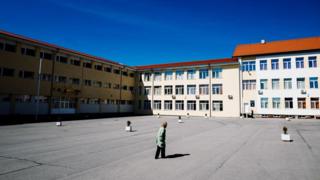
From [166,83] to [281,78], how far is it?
2049cm

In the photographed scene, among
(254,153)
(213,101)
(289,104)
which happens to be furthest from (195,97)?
(254,153)

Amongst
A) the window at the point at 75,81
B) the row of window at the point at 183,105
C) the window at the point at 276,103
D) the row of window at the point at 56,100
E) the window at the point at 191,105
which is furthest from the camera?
the window at the point at 191,105

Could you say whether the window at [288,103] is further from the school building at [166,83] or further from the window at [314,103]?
the window at [314,103]

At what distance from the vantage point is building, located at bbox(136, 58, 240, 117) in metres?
38.9

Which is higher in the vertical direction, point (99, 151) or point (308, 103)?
point (308, 103)

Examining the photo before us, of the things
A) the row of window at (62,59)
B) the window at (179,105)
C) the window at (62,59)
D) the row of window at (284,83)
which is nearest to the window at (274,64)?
the row of window at (284,83)

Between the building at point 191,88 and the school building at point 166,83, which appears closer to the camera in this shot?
the school building at point 166,83

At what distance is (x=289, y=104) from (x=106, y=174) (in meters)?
36.0

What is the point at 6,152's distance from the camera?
9016 millimetres

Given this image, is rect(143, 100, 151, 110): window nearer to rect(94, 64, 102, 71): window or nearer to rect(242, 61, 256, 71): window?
rect(94, 64, 102, 71): window

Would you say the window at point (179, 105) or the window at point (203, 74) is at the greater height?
the window at point (203, 74)

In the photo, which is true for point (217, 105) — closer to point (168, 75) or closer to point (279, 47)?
point (168, 75)

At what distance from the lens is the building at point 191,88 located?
38.9 m

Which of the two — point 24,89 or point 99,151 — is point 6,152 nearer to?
point 99,151
